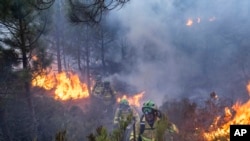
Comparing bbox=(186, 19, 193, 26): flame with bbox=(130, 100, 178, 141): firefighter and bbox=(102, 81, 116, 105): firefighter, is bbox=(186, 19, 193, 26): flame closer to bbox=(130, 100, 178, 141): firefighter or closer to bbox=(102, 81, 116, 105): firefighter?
bbox=(102, 81, 116, 105): firefighter

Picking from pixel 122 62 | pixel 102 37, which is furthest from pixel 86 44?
pixel 122 62

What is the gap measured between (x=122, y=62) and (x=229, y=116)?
774 inches

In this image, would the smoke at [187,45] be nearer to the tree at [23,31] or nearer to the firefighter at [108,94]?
the firefighter at [108,94]

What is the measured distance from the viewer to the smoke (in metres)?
22.6

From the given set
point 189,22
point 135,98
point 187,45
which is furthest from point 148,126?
point 189,22

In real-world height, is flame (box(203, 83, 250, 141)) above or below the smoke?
below

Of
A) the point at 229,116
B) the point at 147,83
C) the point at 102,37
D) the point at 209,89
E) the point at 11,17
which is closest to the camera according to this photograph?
the point at 229,116

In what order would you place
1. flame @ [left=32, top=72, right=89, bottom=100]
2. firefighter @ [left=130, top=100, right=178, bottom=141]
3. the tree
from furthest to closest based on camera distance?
flame @ [left=32, top=72, right=89, bottom=100] → the tree → firefighter @ [left=130, top=100, right=178, bottom=141]

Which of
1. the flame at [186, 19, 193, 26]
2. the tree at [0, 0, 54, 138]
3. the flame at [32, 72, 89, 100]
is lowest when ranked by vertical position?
the flame at [32, 72, 89, 100]

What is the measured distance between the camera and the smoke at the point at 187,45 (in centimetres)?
2261

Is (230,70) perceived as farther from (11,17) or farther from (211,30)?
(11,17)

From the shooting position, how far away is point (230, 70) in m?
22.4

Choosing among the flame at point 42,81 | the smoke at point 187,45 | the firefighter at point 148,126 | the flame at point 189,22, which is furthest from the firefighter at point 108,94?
the flame at point 189,22

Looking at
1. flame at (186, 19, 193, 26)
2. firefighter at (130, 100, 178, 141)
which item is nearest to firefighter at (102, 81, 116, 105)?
firefighter at (130, 100, 178, 141)
